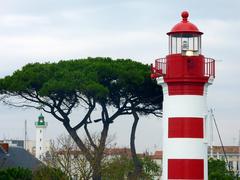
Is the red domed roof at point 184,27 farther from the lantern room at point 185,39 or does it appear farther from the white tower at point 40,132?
the white tower at point 40,132

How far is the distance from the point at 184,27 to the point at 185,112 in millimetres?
2119

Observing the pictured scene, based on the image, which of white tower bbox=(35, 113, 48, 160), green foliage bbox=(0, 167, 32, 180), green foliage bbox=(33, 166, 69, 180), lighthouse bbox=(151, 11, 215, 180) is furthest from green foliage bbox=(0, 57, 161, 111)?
white tower bbox=(35, 113, 48, 160)

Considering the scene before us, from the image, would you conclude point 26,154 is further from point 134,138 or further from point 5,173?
point 5,173

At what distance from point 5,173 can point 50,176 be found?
2875 millimetres

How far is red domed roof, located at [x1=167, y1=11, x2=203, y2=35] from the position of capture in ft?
69.1

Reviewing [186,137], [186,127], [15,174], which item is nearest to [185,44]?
[186,127]

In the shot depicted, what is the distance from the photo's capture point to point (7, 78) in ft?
147

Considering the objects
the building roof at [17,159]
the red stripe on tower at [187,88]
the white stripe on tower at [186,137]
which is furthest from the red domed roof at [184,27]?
the building roof at [17,159]

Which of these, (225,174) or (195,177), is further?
(225,174)

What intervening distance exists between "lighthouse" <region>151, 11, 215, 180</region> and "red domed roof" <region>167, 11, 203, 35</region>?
40 centimetres

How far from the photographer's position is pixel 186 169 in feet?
67.3

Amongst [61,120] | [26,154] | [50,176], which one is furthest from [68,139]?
[26,154]

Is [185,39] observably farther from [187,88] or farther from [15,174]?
[15,174]

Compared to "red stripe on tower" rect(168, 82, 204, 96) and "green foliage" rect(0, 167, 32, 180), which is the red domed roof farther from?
"green foliage" rect(0, 167, 32, 180)
